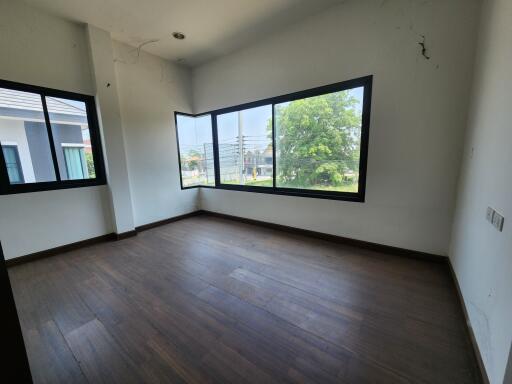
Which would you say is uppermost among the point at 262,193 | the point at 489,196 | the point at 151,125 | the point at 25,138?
the point at 151,125

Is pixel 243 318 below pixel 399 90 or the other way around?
below

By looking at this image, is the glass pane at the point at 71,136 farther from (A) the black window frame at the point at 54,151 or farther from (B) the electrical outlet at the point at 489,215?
(B) the electrical outlet at the point at 489,215

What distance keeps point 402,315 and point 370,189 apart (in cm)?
150

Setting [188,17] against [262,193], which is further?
[262,193]

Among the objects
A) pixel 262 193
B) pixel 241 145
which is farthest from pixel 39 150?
pixel 262 193

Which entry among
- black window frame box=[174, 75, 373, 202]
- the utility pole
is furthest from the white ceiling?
the utility pole

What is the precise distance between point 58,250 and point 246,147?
334 centimetres

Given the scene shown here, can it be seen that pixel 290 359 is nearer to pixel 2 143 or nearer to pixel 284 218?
pixel 284 218

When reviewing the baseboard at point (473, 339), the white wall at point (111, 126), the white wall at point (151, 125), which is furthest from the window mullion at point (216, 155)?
the baseboard at point (473, 339)

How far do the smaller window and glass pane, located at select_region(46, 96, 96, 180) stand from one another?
0.38 metres

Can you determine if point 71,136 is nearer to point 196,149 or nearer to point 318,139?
point 196,149

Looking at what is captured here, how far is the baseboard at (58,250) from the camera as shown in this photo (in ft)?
8.74

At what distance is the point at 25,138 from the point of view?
8.77ft

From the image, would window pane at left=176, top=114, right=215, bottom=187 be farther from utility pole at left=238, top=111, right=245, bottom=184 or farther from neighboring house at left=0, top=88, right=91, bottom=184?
neighboring house at left=0, top=88, right=91, bottom=184
